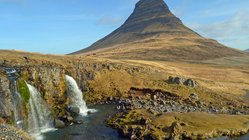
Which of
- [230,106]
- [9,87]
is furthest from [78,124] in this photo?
[230,106]

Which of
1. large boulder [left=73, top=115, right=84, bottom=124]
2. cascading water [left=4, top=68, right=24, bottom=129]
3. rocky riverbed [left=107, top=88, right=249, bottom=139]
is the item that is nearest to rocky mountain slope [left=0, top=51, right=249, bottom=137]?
rocky riverbed [left=107, top=88, right=249, bottom=139]

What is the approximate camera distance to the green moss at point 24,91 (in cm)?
6781

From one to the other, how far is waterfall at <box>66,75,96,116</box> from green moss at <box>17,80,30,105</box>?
15925 mm

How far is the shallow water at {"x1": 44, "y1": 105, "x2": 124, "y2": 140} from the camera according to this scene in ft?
200

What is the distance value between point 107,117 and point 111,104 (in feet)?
45.0

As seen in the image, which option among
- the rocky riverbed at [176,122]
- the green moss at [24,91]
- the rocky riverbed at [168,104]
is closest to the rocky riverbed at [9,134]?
the green moss at [24,91]

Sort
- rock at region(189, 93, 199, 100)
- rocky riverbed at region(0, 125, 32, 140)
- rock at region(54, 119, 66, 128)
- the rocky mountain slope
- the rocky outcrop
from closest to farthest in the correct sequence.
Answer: rocky riverbed at region(0, 125, 32, 140) < rock at region(54, 119, 66, 128) < the rocky mountain slope < rock at region(189, 93, 199, 100) < the rocky outcrop

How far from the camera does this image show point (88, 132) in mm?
64062

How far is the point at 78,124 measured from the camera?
6962cm

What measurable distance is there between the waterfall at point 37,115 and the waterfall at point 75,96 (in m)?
11.7

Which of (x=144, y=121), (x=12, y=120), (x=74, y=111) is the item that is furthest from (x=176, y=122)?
(x=12, y=120)

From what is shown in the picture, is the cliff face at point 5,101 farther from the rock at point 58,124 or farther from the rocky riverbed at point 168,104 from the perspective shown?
the rocky riverbed at point 168,104

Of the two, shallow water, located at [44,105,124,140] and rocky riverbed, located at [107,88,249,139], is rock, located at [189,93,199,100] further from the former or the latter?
shallow water, located at [44,105,124,140]

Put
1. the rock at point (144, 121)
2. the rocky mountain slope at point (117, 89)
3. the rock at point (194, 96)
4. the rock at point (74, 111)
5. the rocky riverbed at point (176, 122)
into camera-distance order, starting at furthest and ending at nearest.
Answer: the rock at point (194, 96)
the rocky mountain slope at point (117, 89)
the rock at point (74, 111)
the rock at point (144, 121)
the rocky riverbed at point (176, 122)
